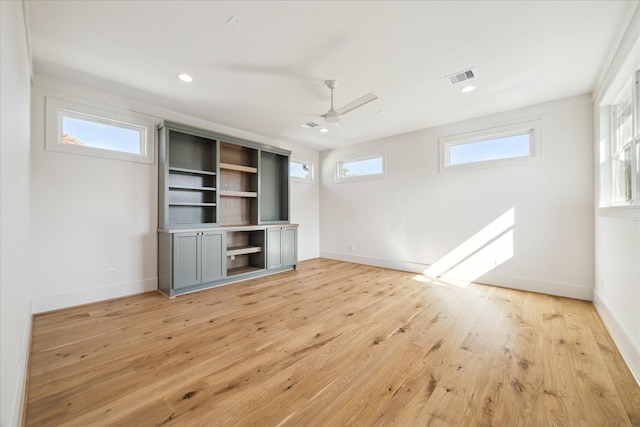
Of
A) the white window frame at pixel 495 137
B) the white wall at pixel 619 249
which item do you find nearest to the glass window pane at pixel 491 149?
the white window frame at pixel 495 137

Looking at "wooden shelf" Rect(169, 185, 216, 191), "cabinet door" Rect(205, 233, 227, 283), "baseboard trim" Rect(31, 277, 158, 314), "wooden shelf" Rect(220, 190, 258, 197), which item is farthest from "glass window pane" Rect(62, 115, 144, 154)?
"baseboard trim" Rect(31, 277, 158, 314)

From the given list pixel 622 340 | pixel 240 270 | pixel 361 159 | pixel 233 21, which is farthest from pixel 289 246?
pixel 622 340

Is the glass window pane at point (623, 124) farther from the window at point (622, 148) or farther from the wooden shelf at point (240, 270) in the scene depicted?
the wooden shelf at point (240, 270)

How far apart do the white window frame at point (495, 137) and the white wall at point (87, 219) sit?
4.61m

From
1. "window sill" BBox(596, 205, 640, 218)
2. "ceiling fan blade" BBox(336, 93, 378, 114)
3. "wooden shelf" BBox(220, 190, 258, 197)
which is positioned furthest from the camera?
"wooden shelf" BBox(220, 190, 258, 197)

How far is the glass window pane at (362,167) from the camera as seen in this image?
18.3ft

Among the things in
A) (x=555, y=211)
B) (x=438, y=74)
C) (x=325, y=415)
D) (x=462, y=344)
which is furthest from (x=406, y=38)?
(x=555, y=211)

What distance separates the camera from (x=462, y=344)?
7.53ft

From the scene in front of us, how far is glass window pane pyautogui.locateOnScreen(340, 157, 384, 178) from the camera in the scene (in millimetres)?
5574

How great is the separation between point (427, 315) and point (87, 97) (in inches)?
196

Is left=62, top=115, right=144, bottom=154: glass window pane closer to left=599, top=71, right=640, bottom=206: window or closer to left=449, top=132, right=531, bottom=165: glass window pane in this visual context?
left=449, top=132, right=531, bottom=165: glass window pane

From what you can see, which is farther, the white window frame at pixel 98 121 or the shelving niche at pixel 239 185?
the shelving niche at pixel 239 185

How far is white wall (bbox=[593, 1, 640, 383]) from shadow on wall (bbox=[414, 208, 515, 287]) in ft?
3.16

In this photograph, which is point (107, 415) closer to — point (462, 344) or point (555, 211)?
point (462, 344)
